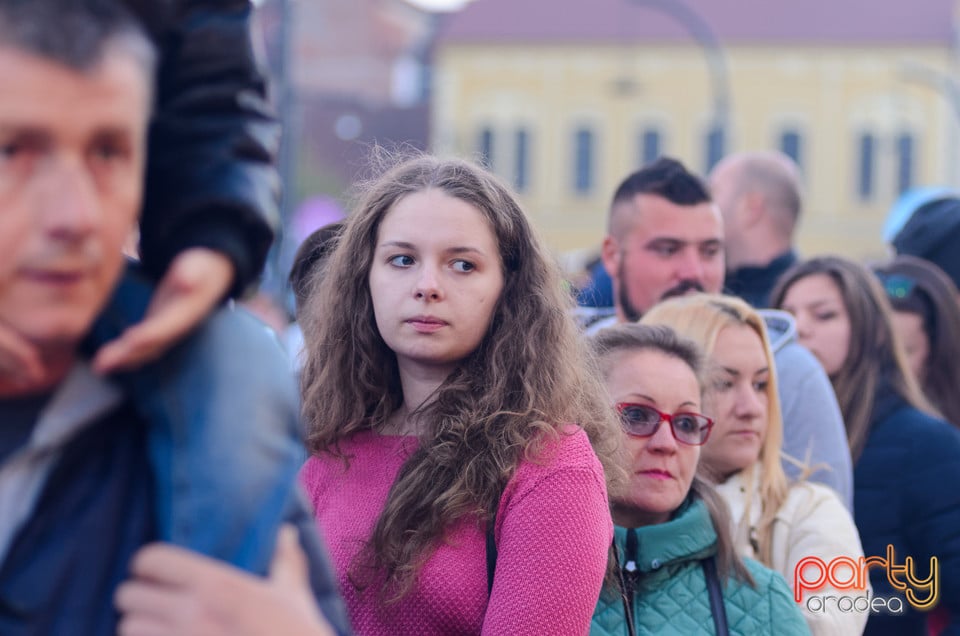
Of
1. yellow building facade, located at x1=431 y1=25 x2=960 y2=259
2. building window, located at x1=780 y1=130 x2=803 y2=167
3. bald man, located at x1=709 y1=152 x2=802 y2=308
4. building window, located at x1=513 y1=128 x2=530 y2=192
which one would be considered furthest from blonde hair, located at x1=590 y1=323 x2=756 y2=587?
building window, located at x1=513 y1=128 x2=530 y2=192

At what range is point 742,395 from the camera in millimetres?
4113

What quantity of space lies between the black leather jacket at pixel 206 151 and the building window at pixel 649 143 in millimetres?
52297

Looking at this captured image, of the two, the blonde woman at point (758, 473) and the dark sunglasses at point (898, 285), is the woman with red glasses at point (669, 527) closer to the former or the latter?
the blonde woman at point (758, 473)

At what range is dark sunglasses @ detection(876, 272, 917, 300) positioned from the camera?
563cm

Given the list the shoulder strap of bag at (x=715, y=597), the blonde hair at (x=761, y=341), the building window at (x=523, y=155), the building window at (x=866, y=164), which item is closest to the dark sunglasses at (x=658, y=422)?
the shoulder strap of bag at (x=715, y=597)

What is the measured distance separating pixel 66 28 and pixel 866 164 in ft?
176

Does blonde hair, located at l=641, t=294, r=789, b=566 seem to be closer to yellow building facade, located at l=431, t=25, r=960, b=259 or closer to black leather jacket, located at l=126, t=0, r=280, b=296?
black leather jacket, located at l=126, t=0, r=280, b=296

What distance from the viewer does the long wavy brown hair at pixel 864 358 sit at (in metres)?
4.83

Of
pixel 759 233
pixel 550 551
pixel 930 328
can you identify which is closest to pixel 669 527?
pixel 550 551

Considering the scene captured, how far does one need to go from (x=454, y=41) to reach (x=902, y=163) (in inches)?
693

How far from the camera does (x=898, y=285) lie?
18.5 feet

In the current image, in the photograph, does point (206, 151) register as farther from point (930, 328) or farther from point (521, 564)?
point (930, 328)

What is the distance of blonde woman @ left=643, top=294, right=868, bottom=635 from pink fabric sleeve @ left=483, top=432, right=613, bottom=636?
4.04 feet

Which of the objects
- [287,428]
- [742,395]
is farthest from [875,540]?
[287,428]
